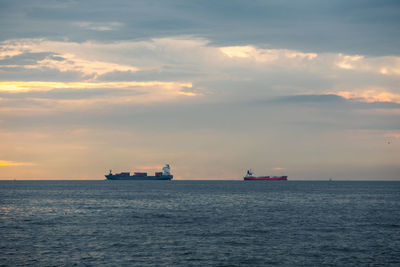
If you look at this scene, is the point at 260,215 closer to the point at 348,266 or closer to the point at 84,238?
the point at 84,238

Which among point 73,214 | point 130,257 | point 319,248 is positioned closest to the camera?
point 130,257

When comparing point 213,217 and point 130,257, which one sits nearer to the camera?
point 130,257

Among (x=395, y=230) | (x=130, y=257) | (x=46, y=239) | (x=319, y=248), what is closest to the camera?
(x=130, y=257)

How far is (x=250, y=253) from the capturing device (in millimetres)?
51844

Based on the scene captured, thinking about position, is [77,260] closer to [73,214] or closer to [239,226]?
[239,226]

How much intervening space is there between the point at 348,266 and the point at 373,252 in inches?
354

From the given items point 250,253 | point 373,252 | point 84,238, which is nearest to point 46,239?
point 84,238

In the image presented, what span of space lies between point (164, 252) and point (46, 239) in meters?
19.3

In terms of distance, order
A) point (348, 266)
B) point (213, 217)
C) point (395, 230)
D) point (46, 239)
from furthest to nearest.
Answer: point (213, 217)
point (395, 230)
point (46, 239)
point (348, 266)

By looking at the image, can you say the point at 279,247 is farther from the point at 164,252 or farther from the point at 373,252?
the point at 164,252

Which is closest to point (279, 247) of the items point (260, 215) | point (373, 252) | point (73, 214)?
point (373, 252)

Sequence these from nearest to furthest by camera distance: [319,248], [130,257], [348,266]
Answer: [348,266]
[130,257]
[319,248]

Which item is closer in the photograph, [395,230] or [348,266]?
[348,266]

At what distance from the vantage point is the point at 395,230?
2822 inches
